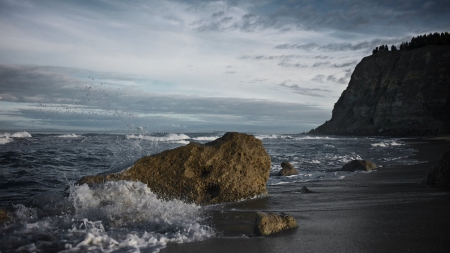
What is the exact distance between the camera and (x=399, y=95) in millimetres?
52875

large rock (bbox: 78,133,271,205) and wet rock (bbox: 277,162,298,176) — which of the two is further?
wet rock (bbox: 277,162,298,176)

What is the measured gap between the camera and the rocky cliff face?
49.7 m

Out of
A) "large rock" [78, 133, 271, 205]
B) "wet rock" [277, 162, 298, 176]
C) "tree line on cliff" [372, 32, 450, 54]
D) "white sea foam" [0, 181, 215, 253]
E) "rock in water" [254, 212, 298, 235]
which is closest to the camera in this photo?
"white sea foam" [0, 181, 215, 253]

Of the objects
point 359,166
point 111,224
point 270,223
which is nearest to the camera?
point 270,223

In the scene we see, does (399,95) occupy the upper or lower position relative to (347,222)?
upper

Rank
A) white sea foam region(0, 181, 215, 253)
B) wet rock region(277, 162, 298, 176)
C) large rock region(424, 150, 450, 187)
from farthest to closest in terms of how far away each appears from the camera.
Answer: wet rock region(277, 162, 298, 176), large rock region(424, 150, 450, 187), white sea foam region(0, 181, 215, 253)

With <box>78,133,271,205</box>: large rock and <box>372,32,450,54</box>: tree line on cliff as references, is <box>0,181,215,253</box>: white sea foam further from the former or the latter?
<box>372,32,450,54</box>: tree line on cliff

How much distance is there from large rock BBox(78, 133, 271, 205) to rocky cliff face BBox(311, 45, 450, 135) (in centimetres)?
4747

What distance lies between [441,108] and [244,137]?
5189 centimetres

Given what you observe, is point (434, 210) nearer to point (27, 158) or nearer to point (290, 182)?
point (290, 182)

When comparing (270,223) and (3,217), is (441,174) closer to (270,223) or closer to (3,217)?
(270,223)

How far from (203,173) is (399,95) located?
53.7 m

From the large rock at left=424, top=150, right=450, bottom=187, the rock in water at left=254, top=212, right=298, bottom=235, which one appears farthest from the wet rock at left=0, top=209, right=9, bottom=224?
the large rock at left=424, top=150, right=450, bottom=187

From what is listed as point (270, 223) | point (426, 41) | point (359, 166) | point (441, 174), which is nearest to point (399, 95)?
point (426, 41)
